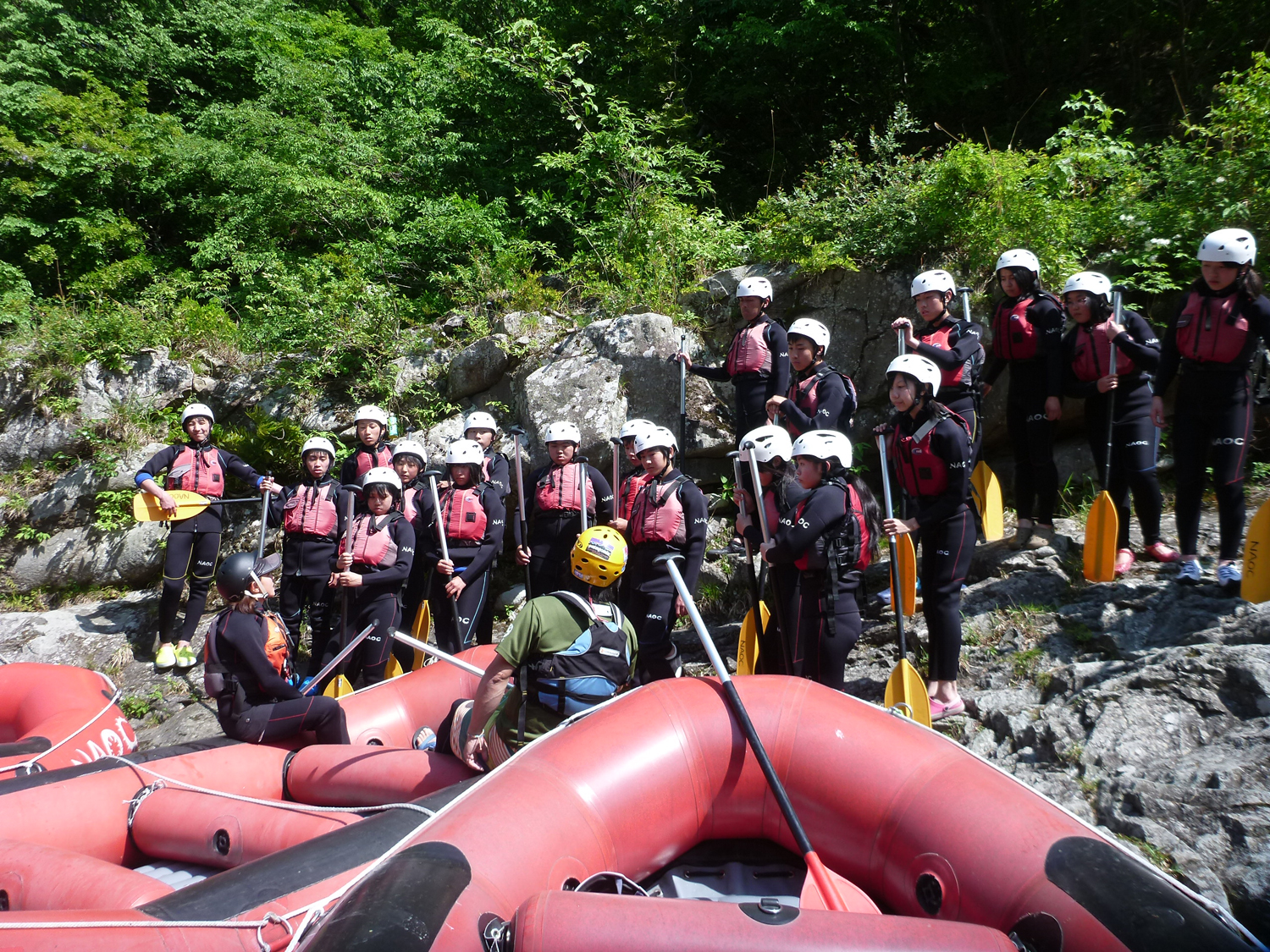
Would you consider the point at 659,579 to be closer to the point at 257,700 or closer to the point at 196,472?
the point at 257,700

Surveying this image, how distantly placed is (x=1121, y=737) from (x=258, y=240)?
12.4m

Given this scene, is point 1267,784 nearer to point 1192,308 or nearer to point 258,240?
point 1192,308

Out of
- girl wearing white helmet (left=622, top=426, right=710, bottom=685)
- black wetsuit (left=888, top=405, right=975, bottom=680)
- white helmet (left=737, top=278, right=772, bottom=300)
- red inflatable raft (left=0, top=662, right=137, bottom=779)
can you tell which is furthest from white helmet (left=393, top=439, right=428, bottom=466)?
black wetsuit (left=888, top=405, right=975, bottom=680)

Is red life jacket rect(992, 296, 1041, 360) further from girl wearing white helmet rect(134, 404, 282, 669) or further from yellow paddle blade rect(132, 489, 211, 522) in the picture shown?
yellow paddle blade rect(132, 489, 211, 522)

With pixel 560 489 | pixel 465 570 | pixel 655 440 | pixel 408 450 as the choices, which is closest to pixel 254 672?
pixel 465 570

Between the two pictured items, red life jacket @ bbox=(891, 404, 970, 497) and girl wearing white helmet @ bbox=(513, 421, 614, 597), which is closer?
red life jacket @ bbox=(891, 404, 970, 497)

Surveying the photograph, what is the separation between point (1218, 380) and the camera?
461 centimetres

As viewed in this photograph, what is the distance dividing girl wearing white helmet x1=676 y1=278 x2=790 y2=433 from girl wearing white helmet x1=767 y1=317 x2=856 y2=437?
0.55 meters

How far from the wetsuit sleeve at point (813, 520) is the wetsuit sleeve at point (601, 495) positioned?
2.41 m

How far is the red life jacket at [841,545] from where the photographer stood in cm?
429

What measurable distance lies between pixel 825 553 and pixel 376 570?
3.66 meters

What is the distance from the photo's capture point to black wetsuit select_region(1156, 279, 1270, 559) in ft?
14.8

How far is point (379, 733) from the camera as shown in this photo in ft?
16.4

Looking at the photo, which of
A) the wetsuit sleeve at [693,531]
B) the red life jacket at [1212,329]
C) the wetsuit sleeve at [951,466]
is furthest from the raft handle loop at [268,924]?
the red life jacket at [1212,329]
